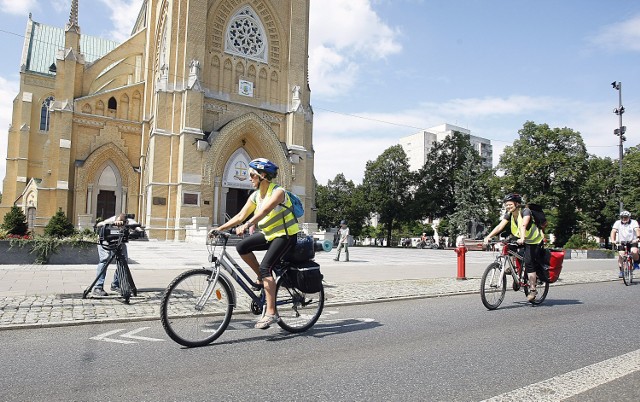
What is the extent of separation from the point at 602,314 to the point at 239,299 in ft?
19.0

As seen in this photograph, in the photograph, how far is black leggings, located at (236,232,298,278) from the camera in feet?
16.7

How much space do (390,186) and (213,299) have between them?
44.6m

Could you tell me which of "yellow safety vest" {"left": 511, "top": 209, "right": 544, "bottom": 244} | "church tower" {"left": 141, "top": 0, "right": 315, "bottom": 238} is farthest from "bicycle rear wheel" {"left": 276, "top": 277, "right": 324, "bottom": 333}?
"church tower" {"left": 141, "top": 0, "right": 315, "bottom": 238}

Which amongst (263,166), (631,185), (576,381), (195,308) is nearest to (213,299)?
(195,308)

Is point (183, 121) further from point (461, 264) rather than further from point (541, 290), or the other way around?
point (541, 290)

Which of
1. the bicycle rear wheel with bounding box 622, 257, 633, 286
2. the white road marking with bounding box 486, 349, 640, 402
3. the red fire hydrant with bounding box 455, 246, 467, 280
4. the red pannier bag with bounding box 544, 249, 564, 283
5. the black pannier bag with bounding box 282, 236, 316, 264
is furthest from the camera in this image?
the red fire hydrant with bounding box 455, 246, 467, 280

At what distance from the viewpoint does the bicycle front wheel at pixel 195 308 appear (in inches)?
184

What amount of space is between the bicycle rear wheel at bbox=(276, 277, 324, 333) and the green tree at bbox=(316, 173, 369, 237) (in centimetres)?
4608

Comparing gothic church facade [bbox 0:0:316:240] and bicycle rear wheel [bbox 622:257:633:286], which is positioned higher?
gothic church facade [bbox 0:0:316:240]

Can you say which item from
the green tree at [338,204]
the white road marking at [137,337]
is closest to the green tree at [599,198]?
the green tree at [338,204]

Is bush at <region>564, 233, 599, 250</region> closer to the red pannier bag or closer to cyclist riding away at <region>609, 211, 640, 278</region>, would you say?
cyclist riding away at <region>609, 211, 640, 278</region>

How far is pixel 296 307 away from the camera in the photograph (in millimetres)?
5664

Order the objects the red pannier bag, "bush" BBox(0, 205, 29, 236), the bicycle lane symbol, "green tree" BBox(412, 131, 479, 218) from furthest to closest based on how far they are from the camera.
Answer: "green tree" BBox(412, 131, 479, 218), "bush" BBox(0, 205, 29, 236), the red pannier bag, the bicycle lane symbol

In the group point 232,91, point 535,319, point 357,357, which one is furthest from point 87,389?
point 232,91
